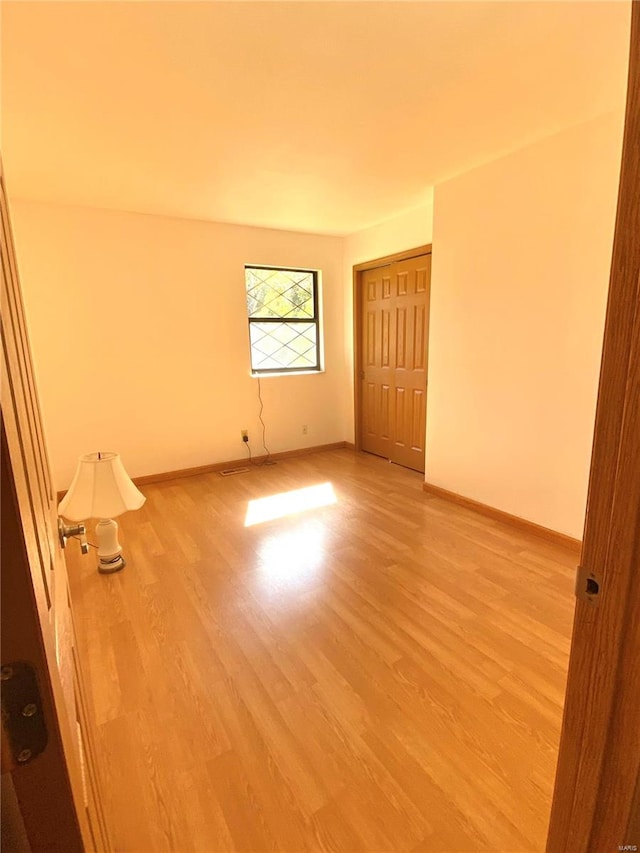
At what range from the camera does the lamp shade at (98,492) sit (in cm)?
212

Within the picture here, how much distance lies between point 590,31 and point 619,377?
71.3 inches

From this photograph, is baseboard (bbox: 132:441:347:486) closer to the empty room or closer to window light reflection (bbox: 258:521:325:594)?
the empty room

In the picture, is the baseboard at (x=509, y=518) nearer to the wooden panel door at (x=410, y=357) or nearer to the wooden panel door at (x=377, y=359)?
the wooden panel door at (x=410, y=357)

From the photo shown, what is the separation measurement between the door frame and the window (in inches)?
17.8

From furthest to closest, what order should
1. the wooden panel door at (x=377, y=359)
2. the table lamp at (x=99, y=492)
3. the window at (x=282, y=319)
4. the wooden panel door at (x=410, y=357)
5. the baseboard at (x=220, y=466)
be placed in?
the window at (x=282, y=319)
the wooden panel door at (x=377, y=359)
the baseboard at (x=220, y=466)
the wooden panel door at (x=410, y=357)
the table lamp at (x=99, y=492)

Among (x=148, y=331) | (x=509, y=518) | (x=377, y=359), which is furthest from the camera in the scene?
(x=377, y=359)

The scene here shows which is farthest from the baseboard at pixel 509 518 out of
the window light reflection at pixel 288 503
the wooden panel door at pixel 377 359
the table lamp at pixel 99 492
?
the table lamp at pixel 99 492

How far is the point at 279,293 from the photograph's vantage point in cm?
442

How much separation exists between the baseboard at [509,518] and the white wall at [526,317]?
0.15ft

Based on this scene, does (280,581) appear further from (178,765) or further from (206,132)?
(206,132)

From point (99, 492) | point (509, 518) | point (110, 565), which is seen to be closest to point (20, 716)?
point (99, 492)

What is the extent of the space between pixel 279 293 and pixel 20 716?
441 cm

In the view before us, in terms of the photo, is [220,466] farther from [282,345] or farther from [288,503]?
[282,345]

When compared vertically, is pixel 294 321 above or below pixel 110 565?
above
